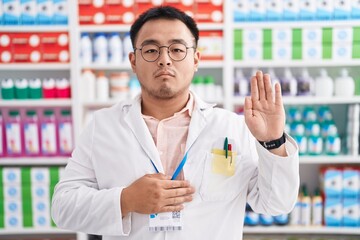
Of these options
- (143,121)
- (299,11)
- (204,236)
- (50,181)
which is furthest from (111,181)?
(299,11)

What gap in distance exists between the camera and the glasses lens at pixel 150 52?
1.60 metres

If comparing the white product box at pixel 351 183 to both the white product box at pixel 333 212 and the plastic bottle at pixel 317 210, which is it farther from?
the plastic bottle at pixel 317 210

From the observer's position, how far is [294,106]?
150 inches

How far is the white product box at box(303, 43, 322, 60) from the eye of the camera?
11.1ft

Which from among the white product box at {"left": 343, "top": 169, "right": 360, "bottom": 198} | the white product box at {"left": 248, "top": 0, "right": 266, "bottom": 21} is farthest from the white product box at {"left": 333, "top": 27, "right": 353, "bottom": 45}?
the white product box at {"left": 343, "top": 169, "right": 360, "bottom": 198}

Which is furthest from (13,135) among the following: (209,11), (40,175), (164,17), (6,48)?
(164,17)

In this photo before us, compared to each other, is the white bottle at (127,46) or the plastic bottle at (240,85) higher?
the white bottle at (127,46)

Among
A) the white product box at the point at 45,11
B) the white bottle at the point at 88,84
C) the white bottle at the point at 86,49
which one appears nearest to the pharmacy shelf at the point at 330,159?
the white bottle at the point at 88,84

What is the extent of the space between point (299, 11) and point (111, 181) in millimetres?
2455

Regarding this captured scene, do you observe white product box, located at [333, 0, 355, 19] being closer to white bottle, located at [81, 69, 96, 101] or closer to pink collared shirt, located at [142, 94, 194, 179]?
white bottle, located at [81, 69, 96, 101]

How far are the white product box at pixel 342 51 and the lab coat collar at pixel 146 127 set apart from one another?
2016 millimetres

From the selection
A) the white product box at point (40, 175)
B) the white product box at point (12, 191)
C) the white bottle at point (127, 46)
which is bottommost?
the white product box at point (12, 191)

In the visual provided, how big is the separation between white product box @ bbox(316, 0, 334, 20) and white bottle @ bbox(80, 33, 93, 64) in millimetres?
1853

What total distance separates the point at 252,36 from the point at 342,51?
2.37 ft
